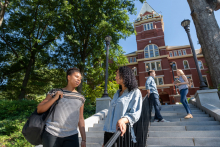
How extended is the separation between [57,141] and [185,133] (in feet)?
12.2

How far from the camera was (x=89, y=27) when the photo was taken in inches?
495

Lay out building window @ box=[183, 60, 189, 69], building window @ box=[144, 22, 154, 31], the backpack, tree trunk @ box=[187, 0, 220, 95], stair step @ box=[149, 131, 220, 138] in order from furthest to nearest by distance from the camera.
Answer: building window @ box=[144, 22, 154, 31], building window @ box=[183, 60, 189, 69], tree trunk @ box=[187, 0, 220, 95], stair step @ box=[149, 131, 220, 138], the backpack

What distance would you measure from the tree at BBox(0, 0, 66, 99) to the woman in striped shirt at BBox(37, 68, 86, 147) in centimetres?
1186

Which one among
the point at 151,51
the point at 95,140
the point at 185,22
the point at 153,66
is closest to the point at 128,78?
the point at 95,140

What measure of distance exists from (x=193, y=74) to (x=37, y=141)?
28.6 meters

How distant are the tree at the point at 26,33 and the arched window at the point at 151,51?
1806 centimetres

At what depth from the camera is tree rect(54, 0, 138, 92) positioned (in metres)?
11.9

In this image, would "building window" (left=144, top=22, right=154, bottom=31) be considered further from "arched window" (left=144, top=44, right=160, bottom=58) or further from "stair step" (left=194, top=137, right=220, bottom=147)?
"stair step" (left=194, top=137, right=220, bottom=147)

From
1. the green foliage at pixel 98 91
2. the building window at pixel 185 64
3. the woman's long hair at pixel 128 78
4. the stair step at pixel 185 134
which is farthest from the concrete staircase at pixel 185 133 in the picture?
the building window at pixel 185 64

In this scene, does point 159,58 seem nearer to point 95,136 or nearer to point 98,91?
point 98,91

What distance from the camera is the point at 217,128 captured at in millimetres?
3811

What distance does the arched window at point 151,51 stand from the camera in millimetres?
25328

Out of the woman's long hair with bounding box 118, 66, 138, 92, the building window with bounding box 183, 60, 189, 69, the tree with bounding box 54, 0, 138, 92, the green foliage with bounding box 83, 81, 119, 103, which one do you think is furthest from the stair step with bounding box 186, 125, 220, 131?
the building window with bounding box 183, 60, 189, 69

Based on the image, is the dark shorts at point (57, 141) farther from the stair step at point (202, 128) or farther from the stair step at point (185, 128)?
the stair step at point (202, 128)
